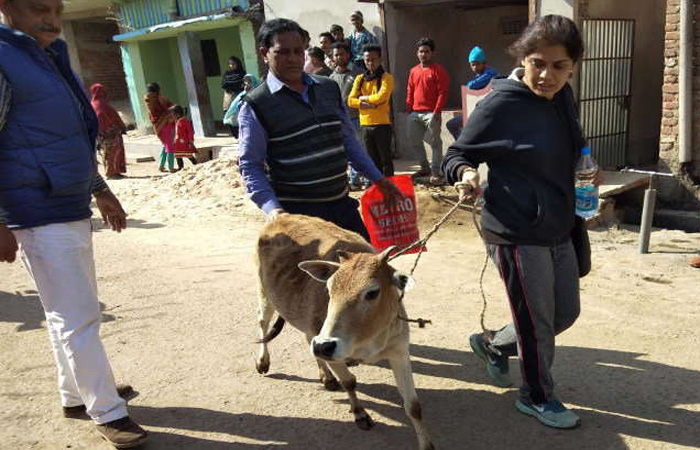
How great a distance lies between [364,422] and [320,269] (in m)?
0.99

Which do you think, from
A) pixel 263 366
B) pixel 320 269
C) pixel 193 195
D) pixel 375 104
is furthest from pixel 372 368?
pixel 193 195

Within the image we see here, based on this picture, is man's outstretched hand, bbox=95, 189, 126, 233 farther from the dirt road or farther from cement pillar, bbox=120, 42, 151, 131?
cement pillar, bbox=120, 42, 151, 131

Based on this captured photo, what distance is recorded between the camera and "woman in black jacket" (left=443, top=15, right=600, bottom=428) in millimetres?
2795

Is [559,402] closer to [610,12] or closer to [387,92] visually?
[387,92]

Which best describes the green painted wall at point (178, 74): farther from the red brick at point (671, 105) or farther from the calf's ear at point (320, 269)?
the calf's ear at point (320, 269)

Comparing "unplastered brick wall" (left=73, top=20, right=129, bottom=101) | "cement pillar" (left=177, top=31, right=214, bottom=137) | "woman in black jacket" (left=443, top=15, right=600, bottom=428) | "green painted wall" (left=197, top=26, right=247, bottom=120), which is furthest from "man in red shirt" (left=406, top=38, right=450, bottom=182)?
"unplastered brick wall" (left=73, top=20, right=129, bottom=101)

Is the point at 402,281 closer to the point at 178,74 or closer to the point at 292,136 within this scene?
the point at 292,136

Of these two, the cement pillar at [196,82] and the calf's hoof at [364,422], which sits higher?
the cement pillar at [196,82]

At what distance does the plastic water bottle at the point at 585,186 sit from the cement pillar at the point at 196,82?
44.5 feet

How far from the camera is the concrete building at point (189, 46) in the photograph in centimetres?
1359

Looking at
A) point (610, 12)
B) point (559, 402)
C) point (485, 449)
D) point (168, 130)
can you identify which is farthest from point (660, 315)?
point (168, 130)

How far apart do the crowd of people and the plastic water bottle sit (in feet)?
0.41

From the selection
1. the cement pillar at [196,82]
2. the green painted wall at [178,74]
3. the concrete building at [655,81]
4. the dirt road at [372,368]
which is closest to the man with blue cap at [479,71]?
the concrete building at [655,81]

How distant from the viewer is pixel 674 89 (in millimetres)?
7535
